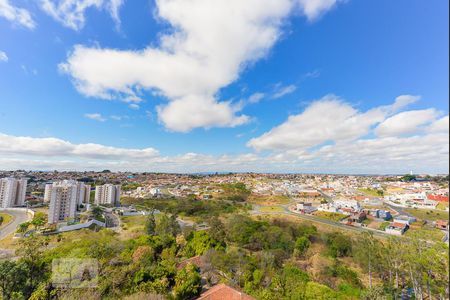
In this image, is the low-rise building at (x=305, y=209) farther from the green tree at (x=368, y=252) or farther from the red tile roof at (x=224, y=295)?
the red tile roof at (x=224, y=295)

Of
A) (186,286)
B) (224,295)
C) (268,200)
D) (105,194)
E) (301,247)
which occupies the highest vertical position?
(186,286)

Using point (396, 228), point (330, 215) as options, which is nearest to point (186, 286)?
point (396, 228)

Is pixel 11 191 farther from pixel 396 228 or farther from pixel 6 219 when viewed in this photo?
pixel 396 228

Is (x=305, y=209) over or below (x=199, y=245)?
below

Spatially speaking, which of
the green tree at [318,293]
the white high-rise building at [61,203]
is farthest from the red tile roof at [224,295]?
the white high-rise building at [61,203]

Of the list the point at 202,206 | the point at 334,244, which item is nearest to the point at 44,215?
the point at 202,206

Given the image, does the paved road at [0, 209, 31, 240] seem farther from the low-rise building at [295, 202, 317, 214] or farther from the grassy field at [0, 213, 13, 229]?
the low-rise building at [295, 202, 317, 214]

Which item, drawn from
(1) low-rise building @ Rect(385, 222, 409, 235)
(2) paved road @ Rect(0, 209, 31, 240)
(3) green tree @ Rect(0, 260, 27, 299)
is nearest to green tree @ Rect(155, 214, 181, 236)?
(3) green tree @ Rect(0, 260, 27, 299)

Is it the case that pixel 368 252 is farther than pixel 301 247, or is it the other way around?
pixel 301 247
